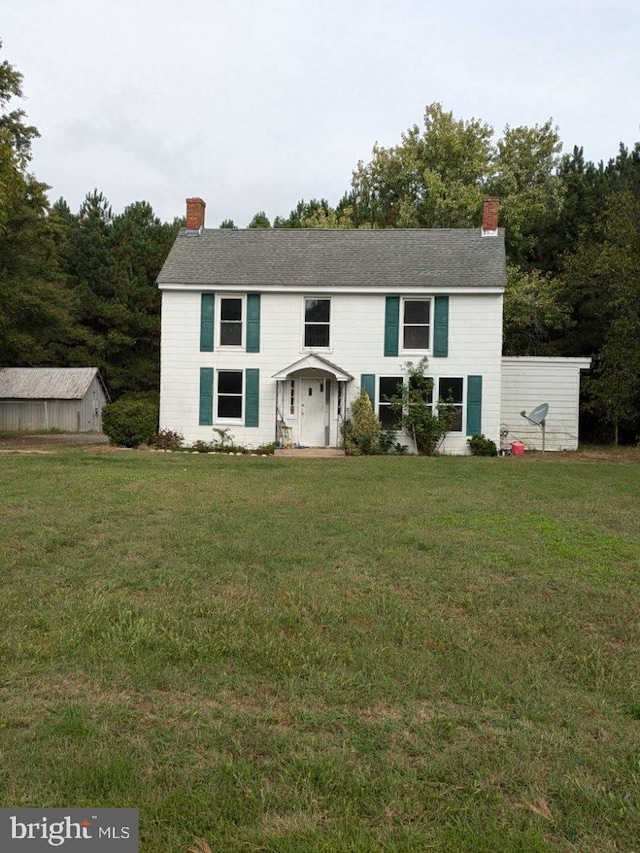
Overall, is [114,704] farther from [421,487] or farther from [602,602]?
[421,487]

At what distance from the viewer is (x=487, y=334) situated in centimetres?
2052

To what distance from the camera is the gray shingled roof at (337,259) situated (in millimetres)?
20719

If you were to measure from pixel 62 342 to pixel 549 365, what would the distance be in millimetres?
27209

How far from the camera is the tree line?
22.0 m

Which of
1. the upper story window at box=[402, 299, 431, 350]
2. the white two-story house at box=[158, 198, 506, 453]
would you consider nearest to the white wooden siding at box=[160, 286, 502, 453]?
the white two-story house at box=[158, 198, 506, 453]

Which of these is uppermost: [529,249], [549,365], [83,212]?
[83,212]

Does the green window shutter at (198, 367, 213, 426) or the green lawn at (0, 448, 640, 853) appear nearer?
the green lawn at (0, 448, 640, 853)

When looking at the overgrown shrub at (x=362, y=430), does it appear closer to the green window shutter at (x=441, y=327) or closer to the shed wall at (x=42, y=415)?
the green window shutter at (x=441, y=327)

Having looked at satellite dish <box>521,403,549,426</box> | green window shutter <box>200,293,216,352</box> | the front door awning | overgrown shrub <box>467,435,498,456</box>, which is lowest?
overgrown shrub <box>467,435,498,456</box>

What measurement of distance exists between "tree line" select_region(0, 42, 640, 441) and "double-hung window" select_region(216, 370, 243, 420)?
712cm

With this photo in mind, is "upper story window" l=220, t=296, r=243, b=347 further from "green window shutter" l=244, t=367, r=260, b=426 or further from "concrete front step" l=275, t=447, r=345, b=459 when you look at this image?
"concrete front step" l=275, t=447, r=345, b=459

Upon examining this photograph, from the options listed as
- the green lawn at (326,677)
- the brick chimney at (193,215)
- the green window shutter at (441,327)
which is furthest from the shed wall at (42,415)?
the green lawn at (326,677)

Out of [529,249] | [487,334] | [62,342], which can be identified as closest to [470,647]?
[487,334]

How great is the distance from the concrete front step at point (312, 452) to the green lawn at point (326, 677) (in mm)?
10177
